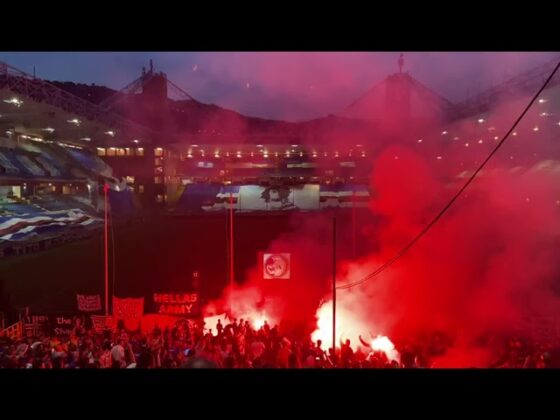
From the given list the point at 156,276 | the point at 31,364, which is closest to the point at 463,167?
the point at 156,276

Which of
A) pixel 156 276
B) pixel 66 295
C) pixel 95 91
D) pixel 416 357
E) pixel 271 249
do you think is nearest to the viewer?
pixel 416 357

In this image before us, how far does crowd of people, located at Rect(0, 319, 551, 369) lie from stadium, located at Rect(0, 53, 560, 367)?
0.40 metres

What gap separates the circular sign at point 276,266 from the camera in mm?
7328

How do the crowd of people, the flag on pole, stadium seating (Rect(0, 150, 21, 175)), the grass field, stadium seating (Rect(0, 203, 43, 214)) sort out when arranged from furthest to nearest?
stadium seating (Rect(0, 150, 21, 175)) < stadium seating (Rect(0, 203, 43, 214)) < the grass field < the flag on pole < the crowd of people

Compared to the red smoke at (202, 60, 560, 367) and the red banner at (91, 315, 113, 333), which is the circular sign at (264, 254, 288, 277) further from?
the red banner at (91, 315, 113, 333)

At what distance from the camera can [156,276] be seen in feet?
35.0

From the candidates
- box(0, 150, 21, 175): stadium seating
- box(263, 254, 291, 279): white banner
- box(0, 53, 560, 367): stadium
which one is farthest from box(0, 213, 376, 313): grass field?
box(0, 150, 21, 175): stadium seating

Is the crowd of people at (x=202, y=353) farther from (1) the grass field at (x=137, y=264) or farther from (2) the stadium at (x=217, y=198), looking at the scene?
(1) the grass field at (x=137, y=264)

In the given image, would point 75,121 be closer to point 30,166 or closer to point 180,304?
point 30,166

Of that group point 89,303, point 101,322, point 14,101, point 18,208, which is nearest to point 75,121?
point 14,101

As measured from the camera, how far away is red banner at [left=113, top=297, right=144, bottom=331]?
636 cm

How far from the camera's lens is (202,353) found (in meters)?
4.45
